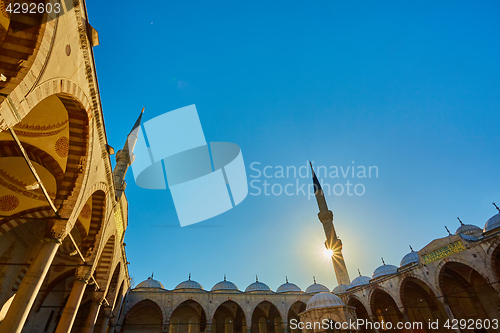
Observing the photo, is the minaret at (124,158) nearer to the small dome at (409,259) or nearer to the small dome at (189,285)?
the small dome at (189,285)

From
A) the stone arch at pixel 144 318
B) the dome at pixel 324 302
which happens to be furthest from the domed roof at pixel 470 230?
the stone arch at pixel 144 318

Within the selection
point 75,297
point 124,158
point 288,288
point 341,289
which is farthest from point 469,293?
point 124,158

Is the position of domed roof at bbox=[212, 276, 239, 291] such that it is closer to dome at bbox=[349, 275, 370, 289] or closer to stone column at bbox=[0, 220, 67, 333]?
dome at bbox=[349, 275, 370, 289]

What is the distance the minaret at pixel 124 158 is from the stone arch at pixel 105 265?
3952mm

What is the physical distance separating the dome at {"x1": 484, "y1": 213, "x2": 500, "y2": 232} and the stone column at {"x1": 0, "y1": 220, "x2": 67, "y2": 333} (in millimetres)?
28360

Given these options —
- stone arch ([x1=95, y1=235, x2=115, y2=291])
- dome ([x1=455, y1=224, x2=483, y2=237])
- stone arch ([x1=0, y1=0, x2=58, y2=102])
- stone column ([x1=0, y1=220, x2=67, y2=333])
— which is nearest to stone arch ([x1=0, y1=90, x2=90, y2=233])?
stone column ([x1=0, y1=220, x2=67, y2=333])

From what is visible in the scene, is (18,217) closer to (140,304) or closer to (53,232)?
(53,232)

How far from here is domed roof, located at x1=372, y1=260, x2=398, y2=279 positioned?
90.5ft

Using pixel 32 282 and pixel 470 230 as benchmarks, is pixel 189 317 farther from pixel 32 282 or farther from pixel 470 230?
pixel 470 230

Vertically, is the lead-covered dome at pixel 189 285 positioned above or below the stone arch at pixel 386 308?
above

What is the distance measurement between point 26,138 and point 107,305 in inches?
460

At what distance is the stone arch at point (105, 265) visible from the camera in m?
12.6

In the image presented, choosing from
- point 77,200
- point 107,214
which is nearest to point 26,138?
point 77,200

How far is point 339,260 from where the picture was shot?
28.6 meters
